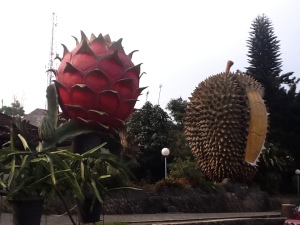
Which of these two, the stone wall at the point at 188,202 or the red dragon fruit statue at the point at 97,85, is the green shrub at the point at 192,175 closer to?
the stone wall at the point at 188,202

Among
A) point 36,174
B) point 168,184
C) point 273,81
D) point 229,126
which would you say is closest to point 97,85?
point 36,174

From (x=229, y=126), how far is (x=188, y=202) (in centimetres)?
364

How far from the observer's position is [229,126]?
1925 cm

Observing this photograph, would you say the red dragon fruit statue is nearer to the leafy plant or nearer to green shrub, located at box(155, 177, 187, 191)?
the leafy plant

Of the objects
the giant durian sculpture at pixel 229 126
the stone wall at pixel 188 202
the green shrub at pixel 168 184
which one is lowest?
the stone wall at pixel 188 202

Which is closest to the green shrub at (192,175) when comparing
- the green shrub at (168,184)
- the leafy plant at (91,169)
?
the green shrub at (168,184)

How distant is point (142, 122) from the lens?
2650cm

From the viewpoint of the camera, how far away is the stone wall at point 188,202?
618 inches

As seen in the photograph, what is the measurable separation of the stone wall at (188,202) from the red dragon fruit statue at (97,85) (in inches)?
116

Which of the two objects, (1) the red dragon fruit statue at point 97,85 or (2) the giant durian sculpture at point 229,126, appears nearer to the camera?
(1) the red dragon fruit statue at point 97,85

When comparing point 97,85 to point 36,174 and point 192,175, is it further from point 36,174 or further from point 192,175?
point 192,175

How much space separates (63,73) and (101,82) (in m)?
1.13

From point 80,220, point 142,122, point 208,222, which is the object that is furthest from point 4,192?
point 142,122

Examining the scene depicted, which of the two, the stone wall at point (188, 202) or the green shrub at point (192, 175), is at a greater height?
the green shrub at point (192, 175)
